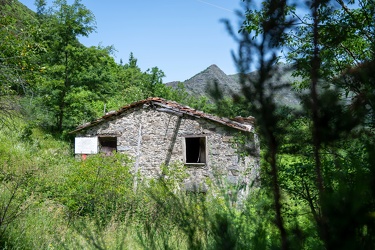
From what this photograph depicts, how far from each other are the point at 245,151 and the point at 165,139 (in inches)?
389

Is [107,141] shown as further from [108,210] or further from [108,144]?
[108,210]

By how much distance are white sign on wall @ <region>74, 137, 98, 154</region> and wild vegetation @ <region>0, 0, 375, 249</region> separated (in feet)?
3.12

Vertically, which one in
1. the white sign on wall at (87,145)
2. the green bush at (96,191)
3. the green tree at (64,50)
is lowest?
the green bush at (96,191)

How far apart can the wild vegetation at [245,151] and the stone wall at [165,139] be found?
0.77 metres

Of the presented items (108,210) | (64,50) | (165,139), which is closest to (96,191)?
(108,210)

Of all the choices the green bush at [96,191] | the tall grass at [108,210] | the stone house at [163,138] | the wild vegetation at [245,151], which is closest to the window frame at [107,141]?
the stone house at [163,138]

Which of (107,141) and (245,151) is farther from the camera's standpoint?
(107,141)

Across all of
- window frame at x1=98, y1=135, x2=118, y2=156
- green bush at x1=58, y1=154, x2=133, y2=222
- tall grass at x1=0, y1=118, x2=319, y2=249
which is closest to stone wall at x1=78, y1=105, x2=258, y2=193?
window frame at x1=98, y1=135, x2=118, y2=156

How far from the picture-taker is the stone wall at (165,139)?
11.4 metres

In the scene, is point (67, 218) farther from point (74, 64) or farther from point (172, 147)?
point (74, 64)

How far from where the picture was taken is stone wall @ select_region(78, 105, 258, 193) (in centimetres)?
1140

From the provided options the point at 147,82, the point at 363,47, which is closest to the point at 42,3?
the point at 147,82

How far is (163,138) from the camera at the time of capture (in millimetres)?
12312

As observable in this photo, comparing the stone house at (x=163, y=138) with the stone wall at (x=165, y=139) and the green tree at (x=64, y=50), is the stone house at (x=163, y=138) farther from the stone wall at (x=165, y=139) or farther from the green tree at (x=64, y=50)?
the green tree at (x=64, y=50)
